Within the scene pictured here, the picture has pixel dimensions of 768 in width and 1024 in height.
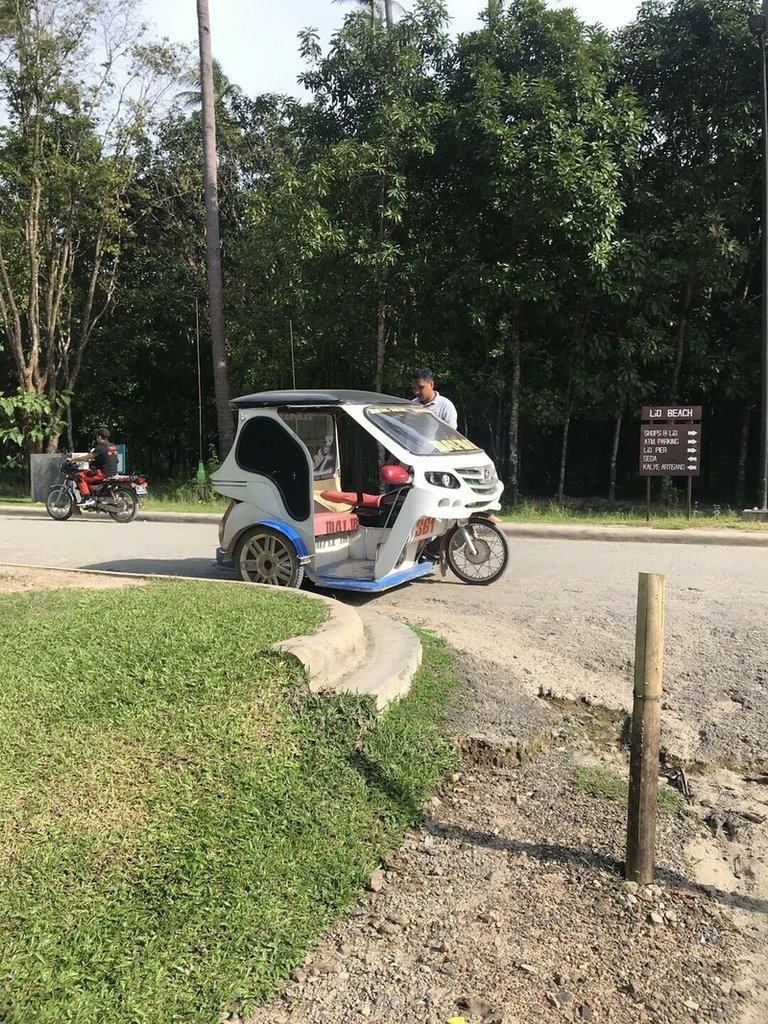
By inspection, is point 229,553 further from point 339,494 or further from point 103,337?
point 103,337

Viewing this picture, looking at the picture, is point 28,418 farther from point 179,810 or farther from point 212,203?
point 179,810

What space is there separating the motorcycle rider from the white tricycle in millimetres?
9442

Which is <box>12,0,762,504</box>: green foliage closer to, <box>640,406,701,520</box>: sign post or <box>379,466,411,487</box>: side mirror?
<box>640,406,701,520</box>: sign post

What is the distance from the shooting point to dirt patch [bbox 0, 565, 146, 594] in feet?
22.9

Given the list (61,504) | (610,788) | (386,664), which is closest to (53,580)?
(386,664)

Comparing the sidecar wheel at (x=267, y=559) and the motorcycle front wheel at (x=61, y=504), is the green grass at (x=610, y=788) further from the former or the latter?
the motorcycle front wheel at (x=61, y=504)

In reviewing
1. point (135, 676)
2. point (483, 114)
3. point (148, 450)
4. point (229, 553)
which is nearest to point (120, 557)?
point (229, 553)

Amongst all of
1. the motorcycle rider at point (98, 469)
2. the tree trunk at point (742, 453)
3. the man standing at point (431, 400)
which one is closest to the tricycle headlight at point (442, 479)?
the man standing at point (431, 400)

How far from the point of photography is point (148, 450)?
2986 cm

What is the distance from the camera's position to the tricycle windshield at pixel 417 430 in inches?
287

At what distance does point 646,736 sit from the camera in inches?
130

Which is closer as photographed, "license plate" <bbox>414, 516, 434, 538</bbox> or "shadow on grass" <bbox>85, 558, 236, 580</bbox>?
"license plate" <bbox>414, 516, 434, 538</bbox>

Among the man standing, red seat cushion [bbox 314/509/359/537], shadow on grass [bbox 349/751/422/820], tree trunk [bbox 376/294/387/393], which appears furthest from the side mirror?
tree trunk [bbox 376/294/387/393]

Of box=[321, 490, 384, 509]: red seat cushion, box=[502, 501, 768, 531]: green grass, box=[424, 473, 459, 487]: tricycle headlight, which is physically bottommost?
box=[502, 501, 768, 531]: green grass
